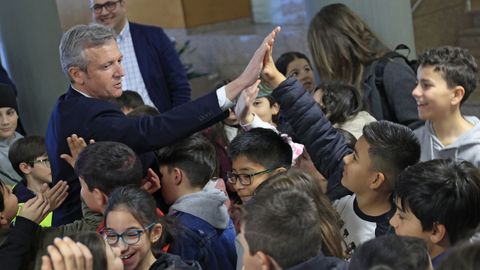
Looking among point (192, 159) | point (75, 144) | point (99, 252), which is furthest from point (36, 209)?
point (99, 252)

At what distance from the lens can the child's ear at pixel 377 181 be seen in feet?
10.4

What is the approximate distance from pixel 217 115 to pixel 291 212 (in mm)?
923

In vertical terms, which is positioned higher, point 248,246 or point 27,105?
point 248,246

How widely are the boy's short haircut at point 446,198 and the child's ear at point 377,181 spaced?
1.19 feet

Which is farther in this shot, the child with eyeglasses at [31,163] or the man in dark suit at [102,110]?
the child with eyeglasses at [31,163]

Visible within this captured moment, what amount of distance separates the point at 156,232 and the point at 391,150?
0.94 metres

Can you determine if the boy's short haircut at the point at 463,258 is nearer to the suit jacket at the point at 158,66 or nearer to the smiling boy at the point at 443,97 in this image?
the smiling boy at the point at 443,97

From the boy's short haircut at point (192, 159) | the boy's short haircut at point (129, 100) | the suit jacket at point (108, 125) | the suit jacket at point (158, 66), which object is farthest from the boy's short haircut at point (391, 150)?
the suit jacket at point (158, 66)

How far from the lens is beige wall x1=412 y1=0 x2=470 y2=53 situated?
25.8ft

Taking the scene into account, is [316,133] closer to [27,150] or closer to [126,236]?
[126,236]

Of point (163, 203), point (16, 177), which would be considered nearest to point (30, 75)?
point (16, 177)

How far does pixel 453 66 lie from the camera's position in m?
3.63

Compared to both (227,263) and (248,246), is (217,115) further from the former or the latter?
(248,246)

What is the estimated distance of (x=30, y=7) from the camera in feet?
20.1
